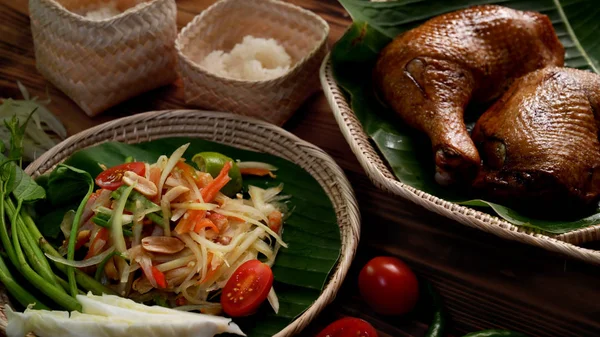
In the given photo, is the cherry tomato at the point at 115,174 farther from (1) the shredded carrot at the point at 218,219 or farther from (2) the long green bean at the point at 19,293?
(2) the long green bean at the point at 19,293

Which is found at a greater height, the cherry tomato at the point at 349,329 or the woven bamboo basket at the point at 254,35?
the woven bamboo basket at the point at 254,35

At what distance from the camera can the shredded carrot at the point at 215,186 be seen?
2.34 metres

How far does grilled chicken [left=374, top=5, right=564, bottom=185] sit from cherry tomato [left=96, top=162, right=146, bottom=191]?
104 cm

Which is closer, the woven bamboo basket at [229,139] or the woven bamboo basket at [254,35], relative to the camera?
the woven bamboo basket at [229,139]

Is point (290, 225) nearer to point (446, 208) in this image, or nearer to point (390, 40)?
point (446, 208)

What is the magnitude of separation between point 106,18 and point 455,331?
7.01ft

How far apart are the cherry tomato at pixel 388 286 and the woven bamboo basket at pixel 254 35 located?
36.2 inches

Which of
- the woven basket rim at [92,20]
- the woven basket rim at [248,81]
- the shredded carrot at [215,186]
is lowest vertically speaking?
the shredded carrot at [215,186]

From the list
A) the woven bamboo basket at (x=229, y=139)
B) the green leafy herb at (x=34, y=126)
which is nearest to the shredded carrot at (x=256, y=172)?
the woven bamboo basket at (x=229, y=139)

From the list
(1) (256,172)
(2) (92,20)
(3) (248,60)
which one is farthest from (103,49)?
(1) (256,172)

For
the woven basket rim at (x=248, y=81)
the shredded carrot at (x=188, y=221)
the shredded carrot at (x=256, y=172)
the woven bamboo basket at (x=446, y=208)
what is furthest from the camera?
the woven basket rim at (x=248, y=81)

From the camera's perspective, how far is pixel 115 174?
2348mm

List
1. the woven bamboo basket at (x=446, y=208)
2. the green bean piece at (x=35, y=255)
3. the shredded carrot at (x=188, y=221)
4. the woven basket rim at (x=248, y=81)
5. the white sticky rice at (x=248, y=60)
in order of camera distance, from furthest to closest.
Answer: the white sticky rice at (x=248, y=60), the woven basket rim at (x=248, y=81), the shredded carrot at (x=188, y=221), the green bean piece at (x=35, y=255), the woven bamboo basket at (x=446, y=208)

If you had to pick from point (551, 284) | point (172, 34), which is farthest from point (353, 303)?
point (172, 34)
